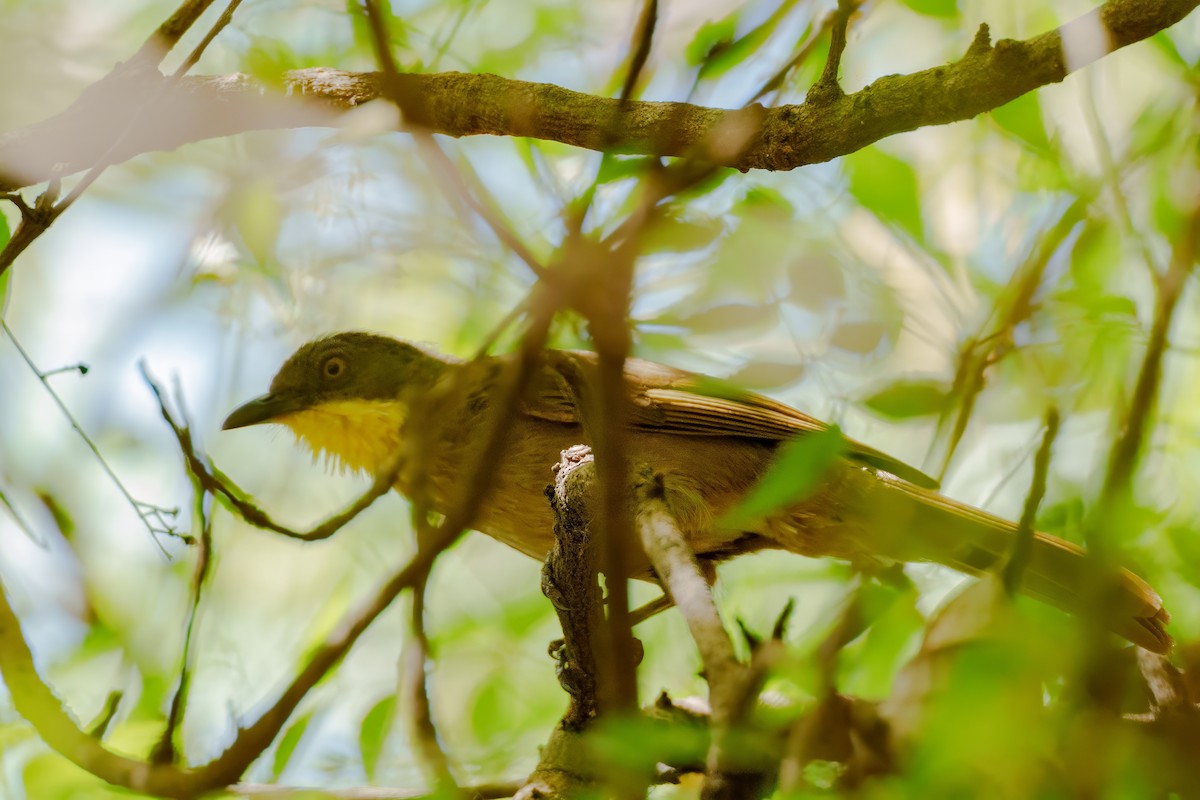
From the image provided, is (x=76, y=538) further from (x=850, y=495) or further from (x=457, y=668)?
(x=850, y=495)

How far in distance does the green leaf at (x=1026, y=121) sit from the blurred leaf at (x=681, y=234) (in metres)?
0.86

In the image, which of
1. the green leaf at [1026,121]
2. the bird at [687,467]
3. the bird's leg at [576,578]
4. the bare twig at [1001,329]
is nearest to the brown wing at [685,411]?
the bird at [687,467]

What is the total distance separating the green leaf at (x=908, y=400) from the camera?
2129 millimetres

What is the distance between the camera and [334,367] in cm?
459

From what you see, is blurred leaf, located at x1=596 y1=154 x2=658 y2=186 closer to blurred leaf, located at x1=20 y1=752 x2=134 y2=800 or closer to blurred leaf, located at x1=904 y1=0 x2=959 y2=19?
blurred leaf, located at x1=904 y1=0 x2=959 y2=19

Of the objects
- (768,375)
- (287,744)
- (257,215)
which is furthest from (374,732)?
(257,215)

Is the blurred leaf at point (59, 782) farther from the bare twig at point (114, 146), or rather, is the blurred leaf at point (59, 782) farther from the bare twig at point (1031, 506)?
the bare twig at point (1031, 506)

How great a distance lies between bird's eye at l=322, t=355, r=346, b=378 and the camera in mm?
4578

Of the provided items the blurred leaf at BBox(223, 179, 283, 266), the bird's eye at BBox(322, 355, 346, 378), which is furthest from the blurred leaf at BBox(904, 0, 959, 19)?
the bird's eye at BBox(322, 355, 346, 378)

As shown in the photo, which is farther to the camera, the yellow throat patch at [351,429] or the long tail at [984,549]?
the yellow throat patch at [351,429]

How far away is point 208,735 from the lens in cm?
369

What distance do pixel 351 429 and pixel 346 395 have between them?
151 millimetres

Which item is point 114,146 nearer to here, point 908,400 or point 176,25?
point 176,25

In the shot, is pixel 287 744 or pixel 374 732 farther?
pixel 374 732
